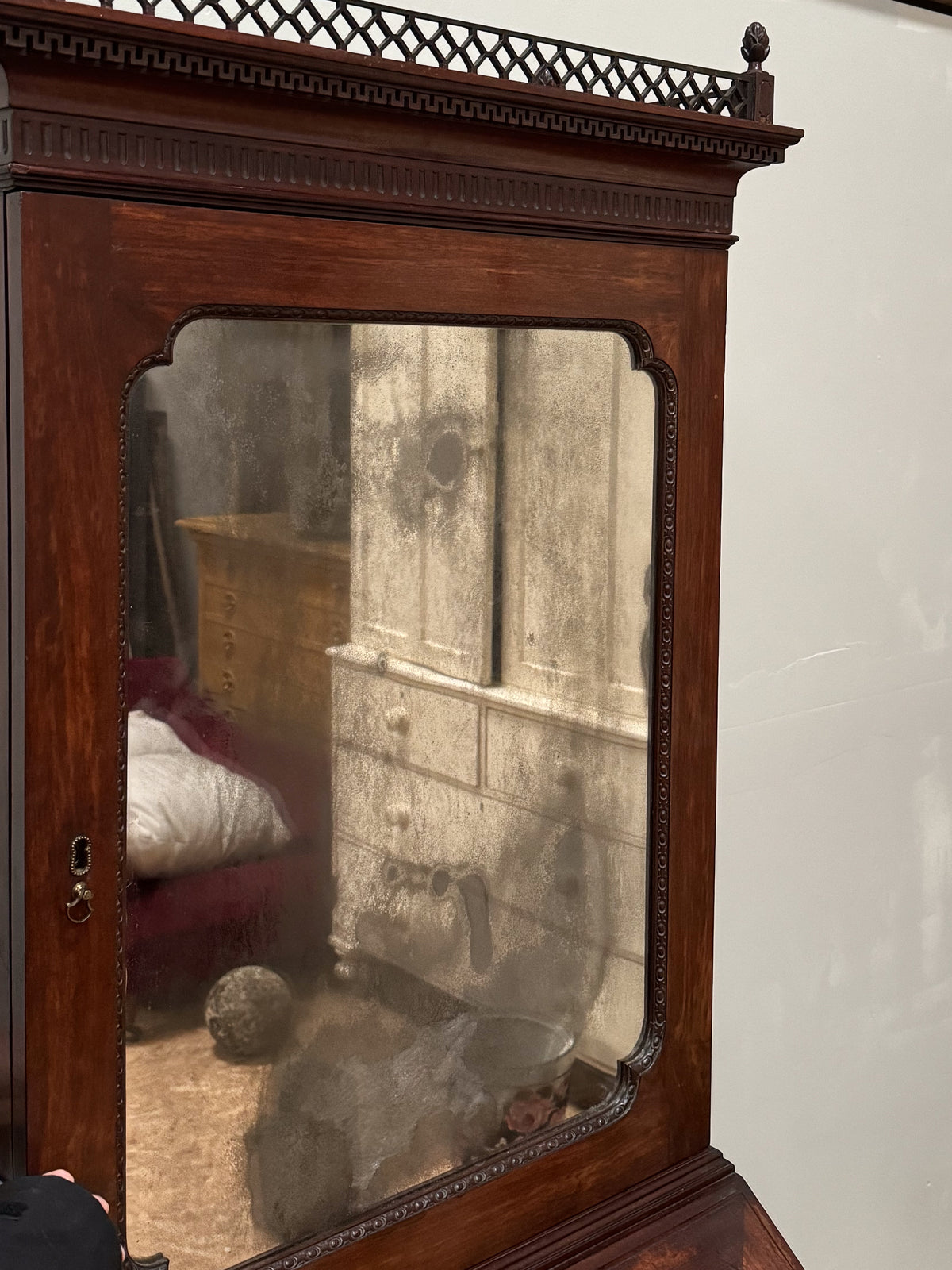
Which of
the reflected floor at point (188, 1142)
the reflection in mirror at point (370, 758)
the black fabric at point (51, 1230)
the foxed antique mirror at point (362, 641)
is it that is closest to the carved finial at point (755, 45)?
the foxed antique mirror at point (362, 641)

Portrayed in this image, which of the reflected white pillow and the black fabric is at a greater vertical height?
the reflected white pillow

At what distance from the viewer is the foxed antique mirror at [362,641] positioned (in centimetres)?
72

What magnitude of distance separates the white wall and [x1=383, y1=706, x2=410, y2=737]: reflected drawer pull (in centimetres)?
87

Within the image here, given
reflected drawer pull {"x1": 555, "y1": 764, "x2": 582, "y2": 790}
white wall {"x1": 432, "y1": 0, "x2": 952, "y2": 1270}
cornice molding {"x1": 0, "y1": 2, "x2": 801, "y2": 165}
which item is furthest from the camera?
white wall {"x1": 432, "y1": 0, "x2": 952, "y2": 1270}

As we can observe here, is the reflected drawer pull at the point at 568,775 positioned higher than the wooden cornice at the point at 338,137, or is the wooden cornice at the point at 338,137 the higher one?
the wooden cornice at the point at 338,137

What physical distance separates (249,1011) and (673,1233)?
16.4 inches

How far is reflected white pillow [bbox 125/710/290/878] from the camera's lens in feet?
2.50

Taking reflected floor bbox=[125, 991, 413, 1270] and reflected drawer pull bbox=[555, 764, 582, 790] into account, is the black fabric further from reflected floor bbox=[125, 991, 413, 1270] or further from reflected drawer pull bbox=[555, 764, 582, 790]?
reflected drawer pull bbox=[555, 764, 582, 790]

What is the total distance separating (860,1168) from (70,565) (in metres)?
1.65

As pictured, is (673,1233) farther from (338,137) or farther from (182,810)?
(338,137)

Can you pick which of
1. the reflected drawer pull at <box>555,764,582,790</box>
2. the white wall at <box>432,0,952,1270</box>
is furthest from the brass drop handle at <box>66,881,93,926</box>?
the white wall at <box>432,0,952,1270</box>

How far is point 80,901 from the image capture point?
0.74 m

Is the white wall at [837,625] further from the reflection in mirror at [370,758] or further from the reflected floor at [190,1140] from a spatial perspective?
the reflected floor at [190,1140]

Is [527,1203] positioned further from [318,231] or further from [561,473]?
[318,231]
